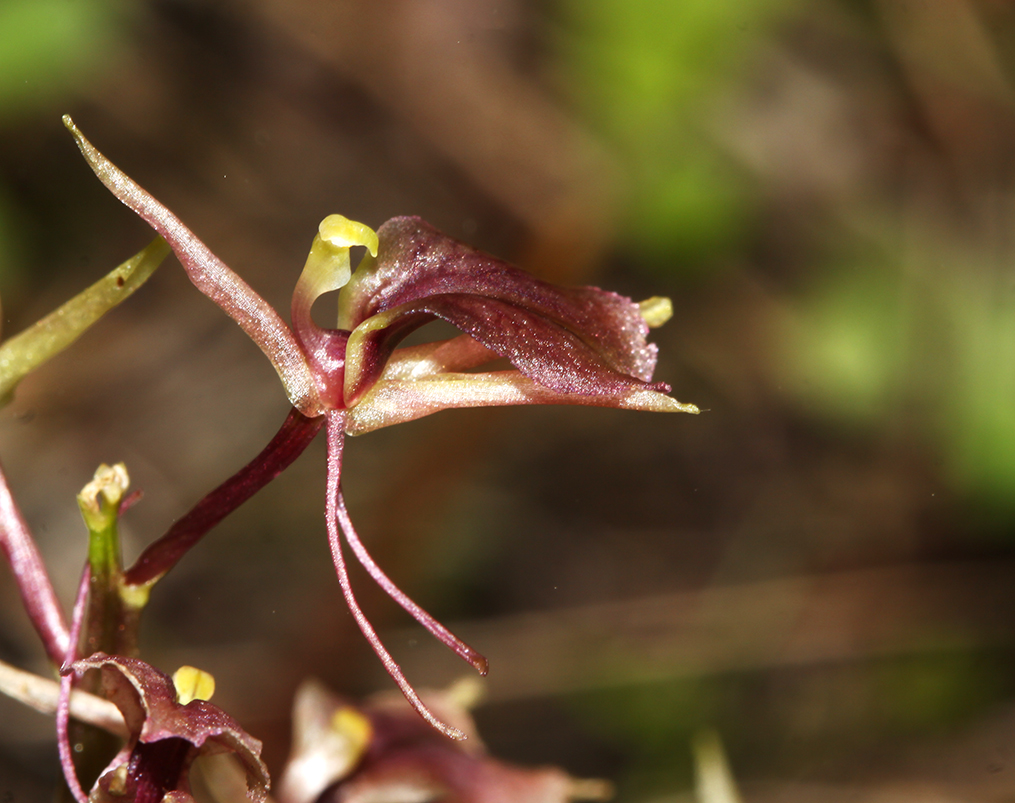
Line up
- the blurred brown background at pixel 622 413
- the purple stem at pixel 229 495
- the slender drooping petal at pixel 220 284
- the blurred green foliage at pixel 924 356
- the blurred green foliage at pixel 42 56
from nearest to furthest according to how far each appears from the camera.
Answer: the slender drooping petal at pixel 220 284, the purple stem at pixel 229 495, the blurred green foliage at pixel 42 56, the blurred brown background at pixel 622 413, the blurred green foliage at pixel 924 356

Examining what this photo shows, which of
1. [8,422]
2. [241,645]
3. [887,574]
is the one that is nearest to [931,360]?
[887,574]

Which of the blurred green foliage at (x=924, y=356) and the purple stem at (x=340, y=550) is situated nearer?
the purple stem at (x=340, y=550)

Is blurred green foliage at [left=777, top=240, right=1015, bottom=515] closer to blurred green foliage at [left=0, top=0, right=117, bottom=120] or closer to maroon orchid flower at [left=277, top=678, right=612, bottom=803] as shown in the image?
maroon orchid flower at [left=277, top=678, right=612, bottom=803]

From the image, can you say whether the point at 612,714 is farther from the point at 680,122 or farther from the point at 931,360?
the point at 680,122

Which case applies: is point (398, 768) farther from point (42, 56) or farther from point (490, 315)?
point (42, 56)

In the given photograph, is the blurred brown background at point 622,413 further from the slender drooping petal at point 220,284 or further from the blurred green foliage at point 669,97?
the slender drooping petal at point 220,284

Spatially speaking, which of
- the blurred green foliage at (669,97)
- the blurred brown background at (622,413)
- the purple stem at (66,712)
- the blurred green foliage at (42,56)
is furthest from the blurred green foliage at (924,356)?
the purple stem at (66,712)
